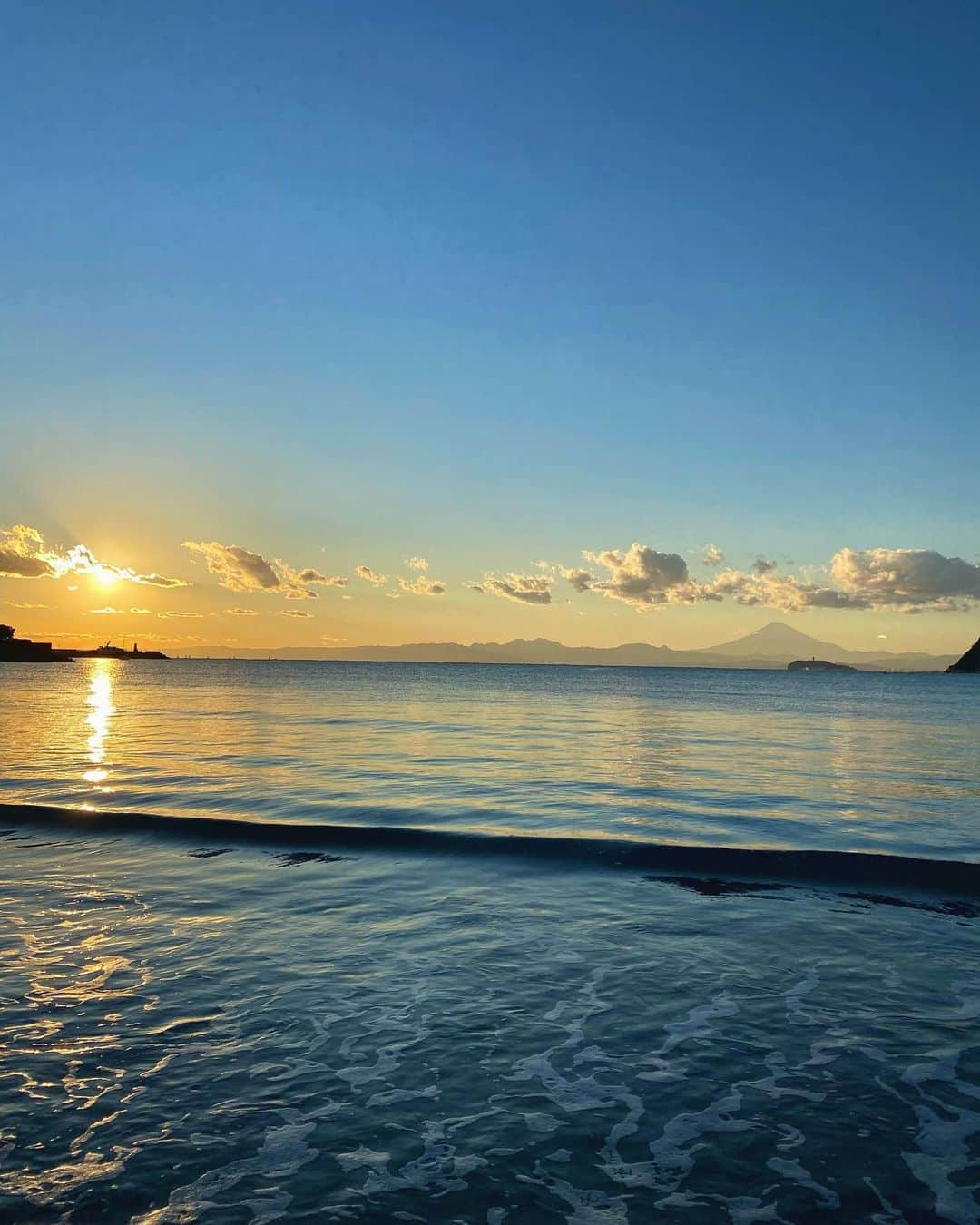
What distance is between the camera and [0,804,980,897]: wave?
1695cm

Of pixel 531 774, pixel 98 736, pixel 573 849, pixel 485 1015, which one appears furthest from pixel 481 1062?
pixel 98 736

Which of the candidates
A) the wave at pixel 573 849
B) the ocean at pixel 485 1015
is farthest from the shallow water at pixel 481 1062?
the wave at pixel 573 849

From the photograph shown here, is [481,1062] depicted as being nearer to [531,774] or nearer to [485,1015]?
[485,1015]

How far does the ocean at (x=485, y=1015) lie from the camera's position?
6180 millimetres

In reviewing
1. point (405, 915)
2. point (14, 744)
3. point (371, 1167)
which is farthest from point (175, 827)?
point (14, 744)

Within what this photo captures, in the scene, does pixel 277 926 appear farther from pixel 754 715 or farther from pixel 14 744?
pixel 754 715

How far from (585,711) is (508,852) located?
2344 inches

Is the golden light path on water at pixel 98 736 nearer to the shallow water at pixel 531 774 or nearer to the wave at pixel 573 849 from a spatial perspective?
the shallow water at pixel 531 774

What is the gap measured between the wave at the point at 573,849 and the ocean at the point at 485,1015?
0.29 feet

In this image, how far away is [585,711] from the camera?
7712 cm

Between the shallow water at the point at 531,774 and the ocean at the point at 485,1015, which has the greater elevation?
the ocean at the point at 485,1015

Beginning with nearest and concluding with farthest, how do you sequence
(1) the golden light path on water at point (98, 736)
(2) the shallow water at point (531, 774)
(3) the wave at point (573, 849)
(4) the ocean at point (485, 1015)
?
(4) the ocean at point (485, 1015) → (3) the wave at point (573, 849) → (2) the shallow water at point (531, 774) → (1) the golden light path on water at point (98, 736)

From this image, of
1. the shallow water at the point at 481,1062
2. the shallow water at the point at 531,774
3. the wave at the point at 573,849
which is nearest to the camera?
the shallow water at the point at 481,1062

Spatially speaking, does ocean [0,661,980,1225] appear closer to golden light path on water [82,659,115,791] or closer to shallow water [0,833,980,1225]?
shallow water [0,833,980,1225]
